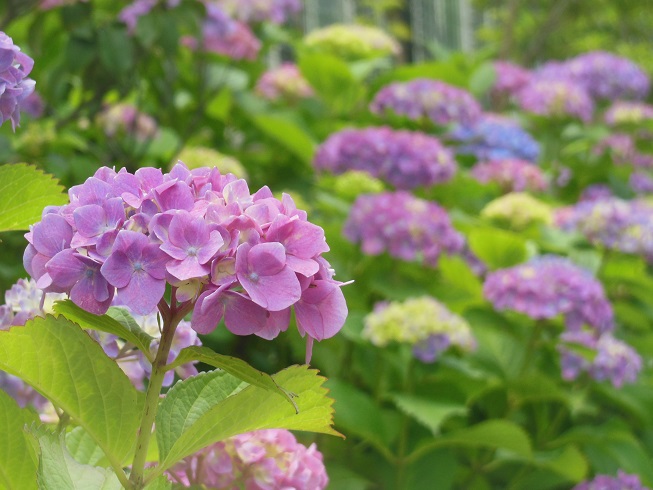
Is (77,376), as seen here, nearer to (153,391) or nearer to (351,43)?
(153,391)

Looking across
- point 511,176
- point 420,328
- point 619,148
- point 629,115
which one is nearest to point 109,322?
point 420,328

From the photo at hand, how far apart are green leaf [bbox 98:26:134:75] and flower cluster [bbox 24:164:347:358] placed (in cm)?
144

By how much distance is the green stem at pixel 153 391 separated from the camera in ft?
2.27

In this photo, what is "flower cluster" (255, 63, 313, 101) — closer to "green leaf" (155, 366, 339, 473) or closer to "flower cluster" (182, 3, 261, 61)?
"flower cluster" (182, 3, 261, 61)

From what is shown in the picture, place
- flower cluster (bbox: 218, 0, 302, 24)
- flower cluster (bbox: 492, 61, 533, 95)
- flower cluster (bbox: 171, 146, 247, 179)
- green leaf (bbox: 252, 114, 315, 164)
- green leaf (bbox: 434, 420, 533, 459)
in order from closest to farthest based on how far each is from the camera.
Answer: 1. green leaf (bbox: 434, 420, 533, 459)
2. flower cluster (bbox: 171, 146, 247, 179)
3. green leaf (bbox: 252, 114, 315, 164)
4. flower cluster (bbox: 218, 0, 302, 24)
5. flower cluster (bbox: 492, 61, 533, 95)

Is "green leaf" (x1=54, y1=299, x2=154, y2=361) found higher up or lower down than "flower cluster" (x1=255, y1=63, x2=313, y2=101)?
higher up

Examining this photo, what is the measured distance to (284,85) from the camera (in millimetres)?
3660

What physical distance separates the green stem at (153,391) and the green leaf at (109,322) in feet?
0.05

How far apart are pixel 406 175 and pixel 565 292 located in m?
0.66

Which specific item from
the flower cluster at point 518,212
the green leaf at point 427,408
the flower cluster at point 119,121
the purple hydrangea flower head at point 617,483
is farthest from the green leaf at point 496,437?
the flower cluster at point 119,121

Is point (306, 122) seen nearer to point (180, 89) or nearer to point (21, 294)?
point (180, 89)

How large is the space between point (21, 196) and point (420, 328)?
124 cm

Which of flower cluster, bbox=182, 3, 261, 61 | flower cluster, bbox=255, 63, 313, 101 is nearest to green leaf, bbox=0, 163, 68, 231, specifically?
flower cluster, bbox=182, 3, 261, 61

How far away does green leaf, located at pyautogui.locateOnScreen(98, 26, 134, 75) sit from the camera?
6.75ft
